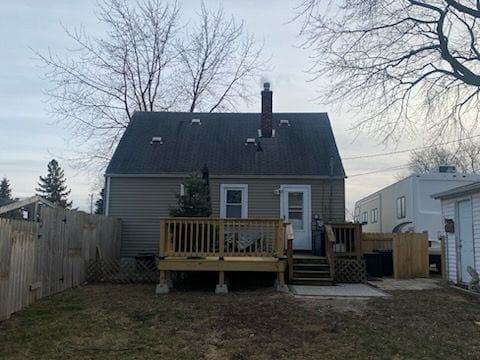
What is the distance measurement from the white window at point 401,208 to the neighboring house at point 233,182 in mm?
2910

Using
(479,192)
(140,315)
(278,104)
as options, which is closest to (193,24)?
(278,104)

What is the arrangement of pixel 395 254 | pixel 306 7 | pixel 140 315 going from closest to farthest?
pixel 140 315 < pixel 306 7 < pixel 395 254

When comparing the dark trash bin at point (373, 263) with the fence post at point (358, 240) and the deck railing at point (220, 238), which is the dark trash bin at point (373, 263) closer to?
the fence post at point (358, 240)

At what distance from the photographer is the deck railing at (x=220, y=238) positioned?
1046cm

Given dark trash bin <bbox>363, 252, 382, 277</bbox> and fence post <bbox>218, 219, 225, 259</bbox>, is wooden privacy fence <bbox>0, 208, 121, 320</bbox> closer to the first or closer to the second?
fence post <bbox>218, 219, 225, 259</bbox>

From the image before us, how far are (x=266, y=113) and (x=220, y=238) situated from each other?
833 cm

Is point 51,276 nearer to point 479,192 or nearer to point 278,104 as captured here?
point 479,192

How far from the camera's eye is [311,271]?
1174cm

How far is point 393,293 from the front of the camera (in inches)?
404

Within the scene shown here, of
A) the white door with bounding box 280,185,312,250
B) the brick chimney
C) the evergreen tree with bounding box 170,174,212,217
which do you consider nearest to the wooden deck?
the evergreen tree with bounding box 170,174,212,217

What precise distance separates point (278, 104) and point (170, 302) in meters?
12.0

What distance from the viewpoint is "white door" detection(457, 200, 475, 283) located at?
11406 millimetres

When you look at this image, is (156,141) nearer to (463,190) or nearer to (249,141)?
(249,141)

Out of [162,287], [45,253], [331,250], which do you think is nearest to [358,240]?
[331,250]
